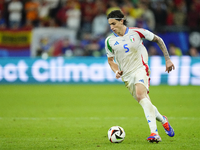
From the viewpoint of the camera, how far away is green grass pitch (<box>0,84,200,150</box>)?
5992 millimetres

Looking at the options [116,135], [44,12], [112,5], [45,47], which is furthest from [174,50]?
[116,135]

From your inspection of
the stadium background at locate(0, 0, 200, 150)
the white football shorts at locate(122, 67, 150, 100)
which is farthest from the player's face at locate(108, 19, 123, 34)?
the stadium background at locate(0, 0, 200, 150)

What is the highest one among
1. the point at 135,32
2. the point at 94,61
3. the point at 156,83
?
the point at 135,32

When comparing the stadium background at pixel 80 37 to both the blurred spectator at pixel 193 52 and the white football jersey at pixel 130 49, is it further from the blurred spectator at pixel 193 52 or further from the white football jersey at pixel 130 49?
the white football jersey at pixel 130 49

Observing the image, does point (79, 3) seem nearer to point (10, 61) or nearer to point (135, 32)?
point (10, 61)

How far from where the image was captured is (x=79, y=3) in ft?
63.5

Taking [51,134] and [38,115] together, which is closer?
[51,134]

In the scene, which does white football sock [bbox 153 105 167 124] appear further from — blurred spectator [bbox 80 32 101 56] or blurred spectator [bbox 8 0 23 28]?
blurred spectator [bbox 8 0 23 28]

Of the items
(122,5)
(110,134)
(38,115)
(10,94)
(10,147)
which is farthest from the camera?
(122,5)

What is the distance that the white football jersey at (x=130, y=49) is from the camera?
20.3ft

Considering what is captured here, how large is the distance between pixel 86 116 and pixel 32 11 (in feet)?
37.6

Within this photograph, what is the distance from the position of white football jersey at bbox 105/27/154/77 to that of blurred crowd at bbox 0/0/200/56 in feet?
33.7

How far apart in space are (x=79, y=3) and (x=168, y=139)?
1405 cm

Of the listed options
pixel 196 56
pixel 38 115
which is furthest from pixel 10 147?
pixel 196 56
